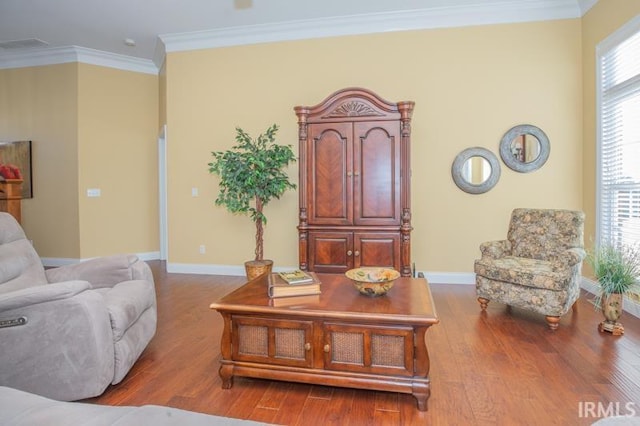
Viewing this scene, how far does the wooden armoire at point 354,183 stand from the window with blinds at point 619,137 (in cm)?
193

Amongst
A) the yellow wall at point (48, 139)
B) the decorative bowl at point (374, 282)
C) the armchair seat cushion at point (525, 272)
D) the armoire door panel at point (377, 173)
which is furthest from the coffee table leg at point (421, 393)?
the yellow wall at point (48, 139)

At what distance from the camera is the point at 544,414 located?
1.70m

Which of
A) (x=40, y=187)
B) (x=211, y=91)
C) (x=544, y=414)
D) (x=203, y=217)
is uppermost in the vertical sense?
(x=211, y=91)

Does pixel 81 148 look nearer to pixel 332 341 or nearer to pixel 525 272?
pixel 332 341

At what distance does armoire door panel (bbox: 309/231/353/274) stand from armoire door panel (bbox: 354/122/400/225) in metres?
0.27

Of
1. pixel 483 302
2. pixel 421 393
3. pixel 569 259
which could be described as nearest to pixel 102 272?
pixel 421 393

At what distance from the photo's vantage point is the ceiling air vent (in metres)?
4.91

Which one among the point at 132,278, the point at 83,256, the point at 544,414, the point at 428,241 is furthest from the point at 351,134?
the point at 83,256

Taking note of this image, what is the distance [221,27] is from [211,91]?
0.81 m

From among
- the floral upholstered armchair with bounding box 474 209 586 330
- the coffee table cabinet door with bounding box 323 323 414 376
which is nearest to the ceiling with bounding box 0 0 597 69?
the floral upholstered armchair with bounding box 474 209 586 330

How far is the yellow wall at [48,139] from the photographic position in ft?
17.3

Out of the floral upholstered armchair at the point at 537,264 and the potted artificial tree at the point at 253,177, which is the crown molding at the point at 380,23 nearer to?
the potted artificial tree at the point at 253,177

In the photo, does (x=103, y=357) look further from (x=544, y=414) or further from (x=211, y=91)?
(x=211, y=91)

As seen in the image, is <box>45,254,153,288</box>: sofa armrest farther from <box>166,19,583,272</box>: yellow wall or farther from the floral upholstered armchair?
the floral upholstered armchair
